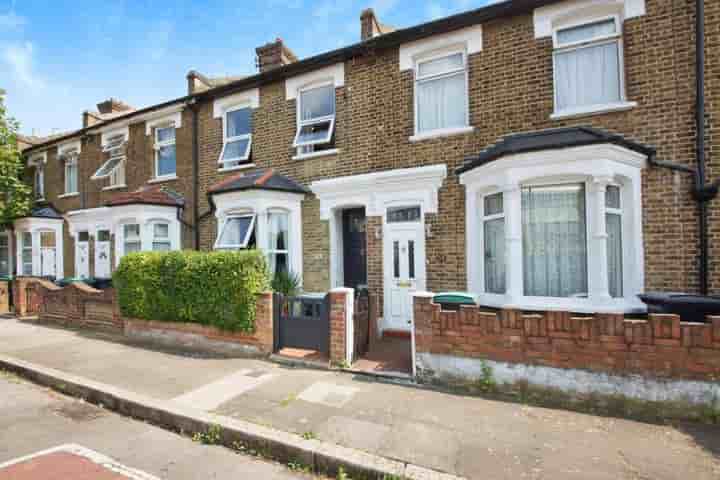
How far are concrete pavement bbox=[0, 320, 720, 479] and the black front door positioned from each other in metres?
3.09

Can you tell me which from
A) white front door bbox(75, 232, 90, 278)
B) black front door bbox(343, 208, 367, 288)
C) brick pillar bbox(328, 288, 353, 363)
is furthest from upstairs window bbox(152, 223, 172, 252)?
brick pillar bbox(328, 288, 353, 363)

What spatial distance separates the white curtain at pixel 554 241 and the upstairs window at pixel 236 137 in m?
7.08

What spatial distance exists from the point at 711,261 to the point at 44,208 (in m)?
19.7

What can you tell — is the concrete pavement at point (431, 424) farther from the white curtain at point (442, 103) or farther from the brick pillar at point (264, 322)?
the white curtain at point (442, 103)

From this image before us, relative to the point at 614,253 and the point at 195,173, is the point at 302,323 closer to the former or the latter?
the point at 614,253

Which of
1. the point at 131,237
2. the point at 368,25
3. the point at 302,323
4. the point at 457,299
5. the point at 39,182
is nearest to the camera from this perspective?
the point at 457,299

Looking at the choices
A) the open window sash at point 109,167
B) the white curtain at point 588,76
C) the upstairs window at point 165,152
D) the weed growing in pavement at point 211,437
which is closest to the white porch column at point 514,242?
the white curtain at point 588,76

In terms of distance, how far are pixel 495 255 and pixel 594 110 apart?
2884 mm

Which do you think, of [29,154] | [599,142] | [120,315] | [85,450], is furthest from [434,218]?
[29,154]

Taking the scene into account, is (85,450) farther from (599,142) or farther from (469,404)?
(599,142)

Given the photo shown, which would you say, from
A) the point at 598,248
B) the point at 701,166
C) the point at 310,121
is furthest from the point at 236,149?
the point at 701,166

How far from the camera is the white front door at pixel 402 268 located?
751cm

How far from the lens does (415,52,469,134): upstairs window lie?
7.40m

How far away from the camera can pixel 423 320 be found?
17.2 ft
